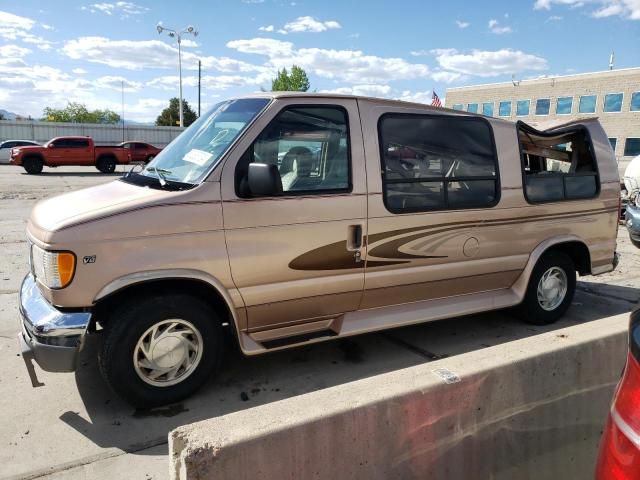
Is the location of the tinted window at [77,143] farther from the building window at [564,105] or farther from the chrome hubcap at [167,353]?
the building window at [564,105]

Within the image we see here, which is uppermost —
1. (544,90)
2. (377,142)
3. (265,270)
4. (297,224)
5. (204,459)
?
(544,90)

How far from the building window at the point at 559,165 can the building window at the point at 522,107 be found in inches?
2159

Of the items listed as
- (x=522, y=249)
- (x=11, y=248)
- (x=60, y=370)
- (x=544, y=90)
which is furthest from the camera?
(x=544, y=90)

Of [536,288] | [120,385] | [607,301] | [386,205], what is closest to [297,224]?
[386,205]

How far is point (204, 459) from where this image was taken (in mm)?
1731

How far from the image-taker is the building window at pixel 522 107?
182ft

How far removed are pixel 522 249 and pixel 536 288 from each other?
514 mm

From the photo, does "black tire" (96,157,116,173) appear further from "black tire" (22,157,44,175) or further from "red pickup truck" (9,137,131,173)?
"black tire" (22,157,44,175)

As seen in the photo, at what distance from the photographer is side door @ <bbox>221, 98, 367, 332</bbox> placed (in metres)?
3.51

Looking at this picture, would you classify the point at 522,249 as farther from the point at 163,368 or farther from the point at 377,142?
the point at 163,368

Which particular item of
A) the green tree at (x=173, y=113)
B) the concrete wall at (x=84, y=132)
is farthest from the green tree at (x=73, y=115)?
the concrete wall at (x=84, y=132)

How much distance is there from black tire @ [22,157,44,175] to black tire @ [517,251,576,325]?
24256 mm

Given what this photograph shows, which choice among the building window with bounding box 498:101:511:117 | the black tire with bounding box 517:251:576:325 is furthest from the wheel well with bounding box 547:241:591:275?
the building window with bounding box 498:101:511:117

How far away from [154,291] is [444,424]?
2069 mm
